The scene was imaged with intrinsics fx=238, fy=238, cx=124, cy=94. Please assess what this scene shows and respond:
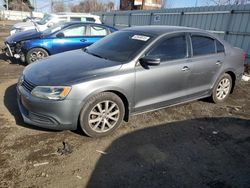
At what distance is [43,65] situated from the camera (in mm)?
3975

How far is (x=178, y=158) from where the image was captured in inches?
129

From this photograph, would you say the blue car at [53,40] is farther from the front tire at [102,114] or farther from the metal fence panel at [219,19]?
the metal fence panel at [219,19]

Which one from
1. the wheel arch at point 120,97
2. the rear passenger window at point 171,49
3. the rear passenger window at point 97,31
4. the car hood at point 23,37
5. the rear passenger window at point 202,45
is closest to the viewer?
the wheel arch at point 120,97

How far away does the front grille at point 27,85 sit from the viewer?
343cm

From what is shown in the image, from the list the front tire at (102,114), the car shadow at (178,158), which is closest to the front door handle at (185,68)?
the car shadow at (178,158)

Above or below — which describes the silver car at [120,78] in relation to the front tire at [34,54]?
above

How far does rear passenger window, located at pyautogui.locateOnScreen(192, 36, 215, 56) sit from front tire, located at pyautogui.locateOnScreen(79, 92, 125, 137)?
190cm

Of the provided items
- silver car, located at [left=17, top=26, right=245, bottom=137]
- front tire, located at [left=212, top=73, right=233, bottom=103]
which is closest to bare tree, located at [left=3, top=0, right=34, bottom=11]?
silver car, located at [left=17, top=26, right=245, bottom=137]

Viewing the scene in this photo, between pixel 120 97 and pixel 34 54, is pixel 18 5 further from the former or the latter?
pixel 120 97

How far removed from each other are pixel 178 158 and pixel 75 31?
611 centimetres

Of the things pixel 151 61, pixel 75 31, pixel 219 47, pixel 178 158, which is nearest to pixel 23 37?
pixel 75 31

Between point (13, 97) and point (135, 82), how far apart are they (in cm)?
285

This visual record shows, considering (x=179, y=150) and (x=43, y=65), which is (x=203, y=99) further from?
(x=43, y=65)

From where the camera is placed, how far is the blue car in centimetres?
750
